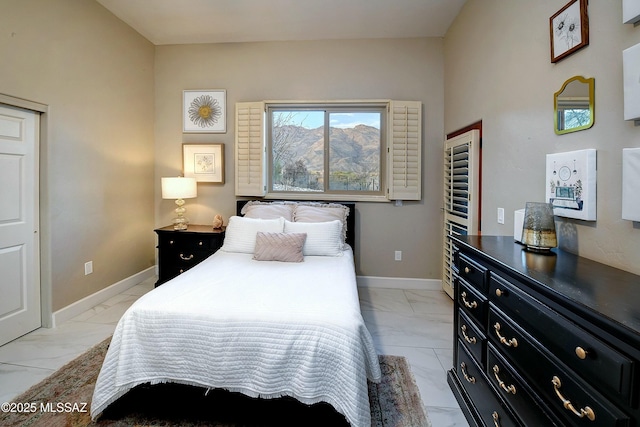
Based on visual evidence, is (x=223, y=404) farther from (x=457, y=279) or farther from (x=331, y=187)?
(x=331, y=187)

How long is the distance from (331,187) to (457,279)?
2.19 m

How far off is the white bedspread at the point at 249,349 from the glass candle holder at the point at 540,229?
966 millimetres

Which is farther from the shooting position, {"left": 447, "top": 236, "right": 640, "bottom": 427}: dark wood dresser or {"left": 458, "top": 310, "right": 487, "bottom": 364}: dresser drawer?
{"left": 458, "top": 310, "right": 487, "bottom": 364}: dresser drawer

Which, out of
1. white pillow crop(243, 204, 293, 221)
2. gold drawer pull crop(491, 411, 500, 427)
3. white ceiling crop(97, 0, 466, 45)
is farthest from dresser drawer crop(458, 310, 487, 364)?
white ceiling crop(97, 0, 466, 45)

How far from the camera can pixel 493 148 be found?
2.36 meters

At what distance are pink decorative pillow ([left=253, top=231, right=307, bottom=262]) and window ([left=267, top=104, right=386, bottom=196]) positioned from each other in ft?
4.00

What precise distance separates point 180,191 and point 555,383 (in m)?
3.58

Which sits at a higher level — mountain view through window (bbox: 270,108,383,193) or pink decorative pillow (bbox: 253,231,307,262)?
mountain view through window (bbox: 270,108,383,193)

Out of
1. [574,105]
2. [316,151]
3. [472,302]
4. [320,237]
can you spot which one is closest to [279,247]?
[320,237]

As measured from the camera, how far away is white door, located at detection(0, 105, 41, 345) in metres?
2.31

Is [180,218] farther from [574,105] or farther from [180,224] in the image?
[574,105]

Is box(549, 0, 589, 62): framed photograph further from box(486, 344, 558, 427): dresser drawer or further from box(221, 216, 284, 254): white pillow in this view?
box(221, 216, 284, 254): white pillow

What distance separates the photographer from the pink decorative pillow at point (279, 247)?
254cm

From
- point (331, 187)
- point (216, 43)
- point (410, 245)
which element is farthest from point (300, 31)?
point (410, 245)
